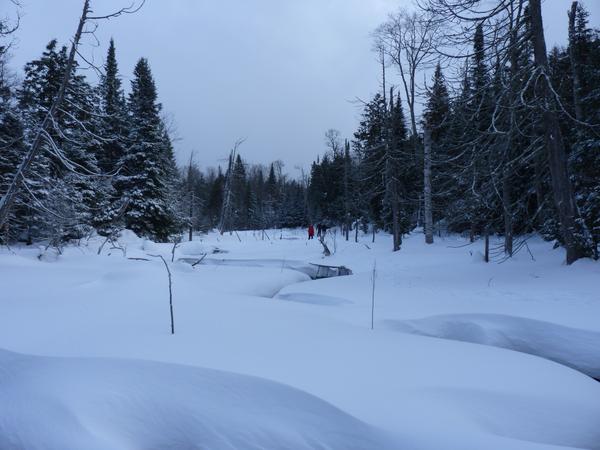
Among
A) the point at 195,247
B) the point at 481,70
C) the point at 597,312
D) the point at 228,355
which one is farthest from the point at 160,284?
the point at 195,247

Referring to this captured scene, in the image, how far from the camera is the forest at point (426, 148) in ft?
23.2

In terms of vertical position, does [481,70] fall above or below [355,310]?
above

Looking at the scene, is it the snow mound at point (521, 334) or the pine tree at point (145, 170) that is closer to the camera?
the snow mound at point (521, 334)

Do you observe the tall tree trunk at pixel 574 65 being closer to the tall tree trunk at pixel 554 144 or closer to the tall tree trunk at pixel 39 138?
the tall tree trunk at pixel 554 144

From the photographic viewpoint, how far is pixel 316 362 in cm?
316

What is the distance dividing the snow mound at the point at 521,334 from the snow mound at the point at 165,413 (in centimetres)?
287

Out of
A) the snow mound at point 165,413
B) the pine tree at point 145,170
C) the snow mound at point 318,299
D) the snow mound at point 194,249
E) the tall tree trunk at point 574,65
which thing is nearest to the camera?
Result: the snow mound at point 165,413

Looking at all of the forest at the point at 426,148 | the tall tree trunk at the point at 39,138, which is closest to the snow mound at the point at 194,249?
the forest at the point at 426,148

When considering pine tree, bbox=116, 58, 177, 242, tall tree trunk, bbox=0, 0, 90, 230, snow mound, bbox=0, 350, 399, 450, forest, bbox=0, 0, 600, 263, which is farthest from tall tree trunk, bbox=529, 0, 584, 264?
pine tree, bbox=116, 58, 177, 242

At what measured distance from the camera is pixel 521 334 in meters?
4.47

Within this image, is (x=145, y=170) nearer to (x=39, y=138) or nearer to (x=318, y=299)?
(x=39, y=138)

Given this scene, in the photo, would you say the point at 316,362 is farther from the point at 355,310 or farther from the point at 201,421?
the point at 355,310

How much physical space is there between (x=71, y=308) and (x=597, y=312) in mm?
7121

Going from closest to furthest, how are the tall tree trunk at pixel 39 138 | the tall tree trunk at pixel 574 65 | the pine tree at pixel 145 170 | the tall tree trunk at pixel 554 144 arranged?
the tall tree trunk at pixel 554 144
the tall tree trunk at pixel 39 138
the tall tree trunk at pixel 574 65
the pine tree at pixel 145 170
